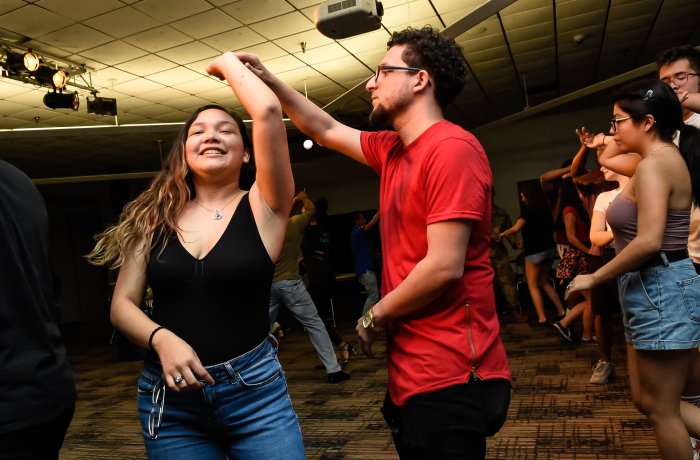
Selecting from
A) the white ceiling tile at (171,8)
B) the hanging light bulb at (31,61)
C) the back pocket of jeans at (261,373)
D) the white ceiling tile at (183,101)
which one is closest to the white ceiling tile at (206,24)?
the white ceiling tile at (171,8)

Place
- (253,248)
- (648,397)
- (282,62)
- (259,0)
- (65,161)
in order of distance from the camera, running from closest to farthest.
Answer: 1. (253,248)
2. (648,397)
3. (259,0)
4. (282,62)
5. (65,161)

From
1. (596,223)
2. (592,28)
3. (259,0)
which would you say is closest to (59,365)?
(596,223)

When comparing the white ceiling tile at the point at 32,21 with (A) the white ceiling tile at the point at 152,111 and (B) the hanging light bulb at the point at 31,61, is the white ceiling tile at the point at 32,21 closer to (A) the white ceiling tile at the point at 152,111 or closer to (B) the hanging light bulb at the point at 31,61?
(B) the hanging light bulb at the point at 31,61

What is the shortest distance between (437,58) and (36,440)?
119 centimetres

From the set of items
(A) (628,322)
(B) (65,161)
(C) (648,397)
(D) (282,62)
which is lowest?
(C) (648,397)

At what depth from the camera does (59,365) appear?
1067 mm

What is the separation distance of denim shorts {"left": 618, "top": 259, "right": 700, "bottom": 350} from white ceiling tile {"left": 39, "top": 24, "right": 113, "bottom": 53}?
5008 mm

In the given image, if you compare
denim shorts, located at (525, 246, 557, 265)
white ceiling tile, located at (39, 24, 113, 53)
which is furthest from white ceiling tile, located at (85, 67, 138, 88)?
denim shorts, located at (525, 246, 557, 265)

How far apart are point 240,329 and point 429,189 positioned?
55cm

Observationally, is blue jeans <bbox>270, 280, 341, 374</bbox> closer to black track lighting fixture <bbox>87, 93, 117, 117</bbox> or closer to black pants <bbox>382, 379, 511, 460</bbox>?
black pants <bbox>382, 379, 511, 460</bbox>

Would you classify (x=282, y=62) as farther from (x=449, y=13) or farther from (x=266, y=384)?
(x=266, y=384)

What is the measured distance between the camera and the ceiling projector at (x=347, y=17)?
12.6ft

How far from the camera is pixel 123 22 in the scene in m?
4.89

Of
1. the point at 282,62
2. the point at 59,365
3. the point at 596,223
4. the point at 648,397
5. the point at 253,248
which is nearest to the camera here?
the point at 59,365
